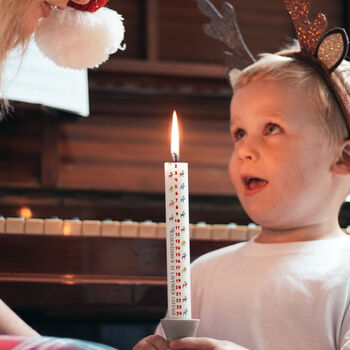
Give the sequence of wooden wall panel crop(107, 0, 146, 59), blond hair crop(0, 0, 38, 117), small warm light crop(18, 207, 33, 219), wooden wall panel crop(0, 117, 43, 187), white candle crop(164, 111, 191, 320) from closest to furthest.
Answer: white candle crop(164, 111, 191, 320), blond hair crop(0, 0, 38, 117), small warm light crop(18, 207, 33, 219), wooden wall panel crop(0, 117, 43, 187), wooden wall panel crop(107, 0, 146, 59)

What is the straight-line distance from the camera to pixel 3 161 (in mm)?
2148

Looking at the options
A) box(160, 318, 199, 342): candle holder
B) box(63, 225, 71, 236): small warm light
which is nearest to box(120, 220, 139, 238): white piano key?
box(63, 225, 71, 236): small warm light

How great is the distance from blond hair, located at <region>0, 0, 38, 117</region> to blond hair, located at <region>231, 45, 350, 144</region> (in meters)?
0.49

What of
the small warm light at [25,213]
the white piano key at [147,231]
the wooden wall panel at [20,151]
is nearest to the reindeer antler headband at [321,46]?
the white piano key at [147,231]

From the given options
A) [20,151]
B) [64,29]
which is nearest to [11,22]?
[64,29]

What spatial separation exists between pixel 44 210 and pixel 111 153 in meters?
0.49

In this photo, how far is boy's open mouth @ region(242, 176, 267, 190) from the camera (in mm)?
1318

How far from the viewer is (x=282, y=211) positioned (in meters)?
1.30

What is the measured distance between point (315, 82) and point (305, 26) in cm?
13

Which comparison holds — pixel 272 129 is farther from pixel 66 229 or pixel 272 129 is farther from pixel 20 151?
pixel 20 151

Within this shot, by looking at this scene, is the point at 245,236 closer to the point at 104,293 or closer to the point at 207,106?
the point at 104,293

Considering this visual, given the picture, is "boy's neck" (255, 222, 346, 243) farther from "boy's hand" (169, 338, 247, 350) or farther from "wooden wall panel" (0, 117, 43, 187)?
"wooden wall panel" (0, 117, 43, 187)

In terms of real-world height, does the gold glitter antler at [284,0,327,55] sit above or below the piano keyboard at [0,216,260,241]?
above

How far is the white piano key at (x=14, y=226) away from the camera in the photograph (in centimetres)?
146
